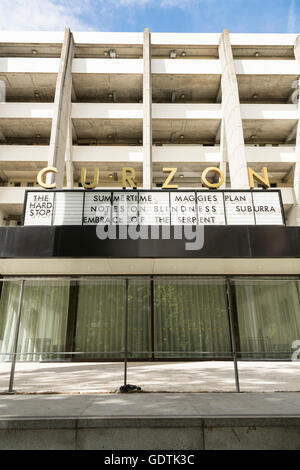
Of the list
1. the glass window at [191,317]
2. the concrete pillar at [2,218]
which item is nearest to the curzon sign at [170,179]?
the glass window at [191,317]

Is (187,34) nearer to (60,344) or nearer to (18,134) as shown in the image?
(18,134)

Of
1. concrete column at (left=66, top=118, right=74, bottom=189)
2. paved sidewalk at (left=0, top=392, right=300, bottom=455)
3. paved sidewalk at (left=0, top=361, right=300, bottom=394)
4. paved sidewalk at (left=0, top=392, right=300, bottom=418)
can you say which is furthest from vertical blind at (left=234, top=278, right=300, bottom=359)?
concrete column at (left=66, top=118, right=74, bottom=189)

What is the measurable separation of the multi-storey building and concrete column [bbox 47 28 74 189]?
112 mm

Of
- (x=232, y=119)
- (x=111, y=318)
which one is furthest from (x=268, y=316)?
(x=232, y=119)

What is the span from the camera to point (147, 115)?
76.5 ft

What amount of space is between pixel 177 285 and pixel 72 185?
546 inches

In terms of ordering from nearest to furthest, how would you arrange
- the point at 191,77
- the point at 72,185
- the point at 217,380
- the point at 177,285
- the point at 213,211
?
the point at 217,380
the point at 213,211
the point at 177,285
the point at 72,185
the point at 191,77

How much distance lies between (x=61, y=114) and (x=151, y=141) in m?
7.37

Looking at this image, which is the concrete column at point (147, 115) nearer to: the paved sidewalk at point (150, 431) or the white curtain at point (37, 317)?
the white curtain at point (37, 317)

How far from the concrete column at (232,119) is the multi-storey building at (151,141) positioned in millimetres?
106

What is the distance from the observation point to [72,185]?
2394 cm

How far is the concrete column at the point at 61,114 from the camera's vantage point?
21.3m

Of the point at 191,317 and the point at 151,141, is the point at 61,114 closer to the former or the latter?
the point at 151,141

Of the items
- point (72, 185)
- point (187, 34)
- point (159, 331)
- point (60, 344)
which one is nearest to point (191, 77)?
point (187, 34)
